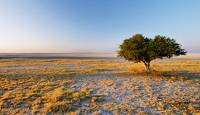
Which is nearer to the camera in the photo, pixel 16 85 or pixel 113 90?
pixel 113 90

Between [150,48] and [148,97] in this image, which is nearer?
[148,97]

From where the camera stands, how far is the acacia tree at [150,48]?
22281 mm

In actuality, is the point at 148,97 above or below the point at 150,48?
below

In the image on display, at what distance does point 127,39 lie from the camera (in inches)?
987

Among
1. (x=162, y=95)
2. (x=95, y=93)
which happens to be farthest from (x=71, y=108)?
(x=162, y=95)

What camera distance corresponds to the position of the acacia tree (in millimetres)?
22281

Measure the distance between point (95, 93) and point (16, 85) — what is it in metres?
8.28

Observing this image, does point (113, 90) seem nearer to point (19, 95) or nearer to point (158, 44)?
point (19, 95)

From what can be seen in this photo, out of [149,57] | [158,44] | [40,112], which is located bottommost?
[40,112]

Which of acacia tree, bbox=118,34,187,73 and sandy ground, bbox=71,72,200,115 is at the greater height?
acacia tree, bbox=118,34,187,73

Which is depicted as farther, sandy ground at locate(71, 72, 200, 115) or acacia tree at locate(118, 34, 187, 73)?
acacia tree at locate(118, 34, 187, 73)

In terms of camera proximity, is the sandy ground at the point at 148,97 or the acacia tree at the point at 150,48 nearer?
the sandy ground at the point at 148,97

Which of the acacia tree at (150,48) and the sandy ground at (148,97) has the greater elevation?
the acacia tree at (150,48)

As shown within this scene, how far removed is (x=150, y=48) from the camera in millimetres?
22703
